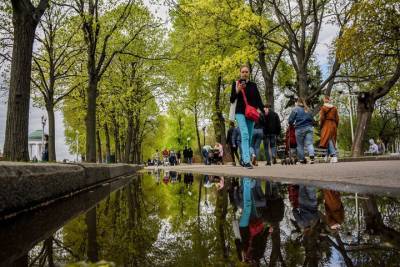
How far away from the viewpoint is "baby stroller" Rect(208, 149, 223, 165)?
31.5m

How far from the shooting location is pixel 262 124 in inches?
595

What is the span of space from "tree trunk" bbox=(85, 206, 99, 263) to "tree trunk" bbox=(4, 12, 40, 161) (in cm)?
586

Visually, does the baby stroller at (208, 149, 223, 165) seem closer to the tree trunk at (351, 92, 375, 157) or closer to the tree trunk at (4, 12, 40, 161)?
the tree trunk at (351, 92, 375, 157)

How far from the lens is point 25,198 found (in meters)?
3.87

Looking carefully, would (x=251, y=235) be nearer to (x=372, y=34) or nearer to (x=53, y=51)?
(x=372, y=34)

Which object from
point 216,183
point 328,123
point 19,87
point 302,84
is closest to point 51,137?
point 302,84

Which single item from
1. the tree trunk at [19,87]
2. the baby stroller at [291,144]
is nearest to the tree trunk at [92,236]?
the tree trunk at [19,87]

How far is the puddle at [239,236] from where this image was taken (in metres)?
1.90

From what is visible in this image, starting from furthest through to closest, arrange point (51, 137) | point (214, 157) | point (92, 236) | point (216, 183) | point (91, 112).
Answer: point (214, 157) → point (51, 137) → point (91, 112) → point (216, 183) → point (92, 236)

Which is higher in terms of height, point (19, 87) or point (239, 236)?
point (19, 87)

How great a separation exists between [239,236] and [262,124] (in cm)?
1281

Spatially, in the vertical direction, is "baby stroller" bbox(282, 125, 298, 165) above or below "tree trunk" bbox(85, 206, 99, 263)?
above

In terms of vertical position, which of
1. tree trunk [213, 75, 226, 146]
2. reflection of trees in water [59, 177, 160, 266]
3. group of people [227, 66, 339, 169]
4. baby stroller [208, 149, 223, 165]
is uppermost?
tree trunk [213, 75, 226, 146]

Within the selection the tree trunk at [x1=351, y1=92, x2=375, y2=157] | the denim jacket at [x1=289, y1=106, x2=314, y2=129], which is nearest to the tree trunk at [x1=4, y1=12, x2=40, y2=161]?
the denim jacket at [x1=289, y1=106, x2=314, y2=129]
